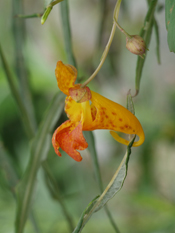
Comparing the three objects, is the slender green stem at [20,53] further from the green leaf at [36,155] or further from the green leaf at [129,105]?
the green leaf at [129,105]

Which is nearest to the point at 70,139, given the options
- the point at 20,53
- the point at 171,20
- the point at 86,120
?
the point at 86,120

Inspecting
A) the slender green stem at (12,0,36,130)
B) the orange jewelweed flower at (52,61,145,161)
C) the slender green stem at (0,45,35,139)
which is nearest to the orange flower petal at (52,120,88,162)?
the orange jewelweed flower at (52,61,145,161)

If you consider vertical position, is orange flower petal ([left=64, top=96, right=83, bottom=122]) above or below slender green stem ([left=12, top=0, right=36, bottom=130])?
above

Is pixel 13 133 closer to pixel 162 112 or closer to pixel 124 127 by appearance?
Result: pixel 162 112

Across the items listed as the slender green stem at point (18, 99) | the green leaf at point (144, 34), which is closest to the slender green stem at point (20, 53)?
the slender green stem at point (18, 99)

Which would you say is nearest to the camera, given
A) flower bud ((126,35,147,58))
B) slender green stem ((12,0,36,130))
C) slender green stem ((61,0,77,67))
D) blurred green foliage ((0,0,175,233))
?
flower bud ((126,35,147,58))

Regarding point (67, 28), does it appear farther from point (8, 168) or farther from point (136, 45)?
point (8, 168)

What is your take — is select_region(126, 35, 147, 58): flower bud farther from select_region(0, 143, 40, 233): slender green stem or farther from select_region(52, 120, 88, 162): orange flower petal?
select_region(0, 143, 40, 233): slender green stem
